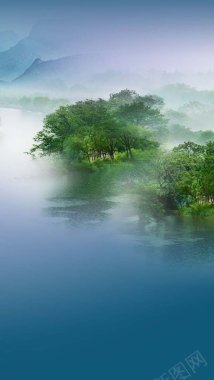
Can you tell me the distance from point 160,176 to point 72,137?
8.87 ft

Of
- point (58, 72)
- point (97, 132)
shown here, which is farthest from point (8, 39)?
point (97, 132)

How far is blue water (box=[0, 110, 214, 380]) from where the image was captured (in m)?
4.08

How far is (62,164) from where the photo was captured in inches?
375

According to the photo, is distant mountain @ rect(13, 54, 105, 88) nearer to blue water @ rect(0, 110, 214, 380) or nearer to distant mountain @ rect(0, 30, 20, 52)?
distant mountain @ rect(0, 30, 20, 52)

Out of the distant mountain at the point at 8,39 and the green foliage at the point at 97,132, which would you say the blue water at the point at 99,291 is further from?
the distant mountain at the point at 8,39

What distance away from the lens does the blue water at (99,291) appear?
408 cm

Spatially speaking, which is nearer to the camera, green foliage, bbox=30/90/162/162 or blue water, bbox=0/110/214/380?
blue water, bbox=0/110/214/380

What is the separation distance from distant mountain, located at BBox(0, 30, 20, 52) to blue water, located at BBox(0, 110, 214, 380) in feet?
33.5

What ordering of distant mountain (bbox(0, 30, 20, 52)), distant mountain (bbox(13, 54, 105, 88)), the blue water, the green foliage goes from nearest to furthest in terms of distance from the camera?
the blue water < the green foliage < distant mountain (bbox(0, 30, 20, 52)) < distant mountain (bbox(13, 54, 105, 88))

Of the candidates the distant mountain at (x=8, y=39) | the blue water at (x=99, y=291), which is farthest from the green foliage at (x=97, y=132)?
the distant mountain at (x=8, y=39)

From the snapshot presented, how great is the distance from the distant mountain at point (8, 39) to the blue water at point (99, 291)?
10.2 metres

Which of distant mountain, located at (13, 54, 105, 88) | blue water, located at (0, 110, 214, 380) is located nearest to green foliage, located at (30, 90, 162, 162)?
blue water, located at (0, 110, 214, 380)

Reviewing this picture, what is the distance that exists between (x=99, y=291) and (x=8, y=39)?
1418cm

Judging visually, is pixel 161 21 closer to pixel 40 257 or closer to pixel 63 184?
pixel 63 184
